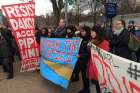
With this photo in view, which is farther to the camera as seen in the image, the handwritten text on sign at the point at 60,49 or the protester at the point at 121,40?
the handwritten text on sign at the point at 60,49

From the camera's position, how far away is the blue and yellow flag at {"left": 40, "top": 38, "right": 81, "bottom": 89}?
23.0 ft

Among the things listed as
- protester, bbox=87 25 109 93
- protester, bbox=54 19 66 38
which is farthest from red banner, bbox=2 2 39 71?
protester, bbox=87 25 109 93

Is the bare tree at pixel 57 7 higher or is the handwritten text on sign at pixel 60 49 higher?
the bare tree at pixel 57 7

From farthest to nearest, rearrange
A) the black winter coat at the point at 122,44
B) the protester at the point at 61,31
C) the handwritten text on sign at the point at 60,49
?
the protester at the point at 61,31 → the handwritten text on sign at the point at 60,49 → the black winter coat at the point at 122,44

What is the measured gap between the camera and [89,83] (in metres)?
7.01

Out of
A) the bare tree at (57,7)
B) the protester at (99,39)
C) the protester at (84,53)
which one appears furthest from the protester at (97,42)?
the bare tree at (57,7)

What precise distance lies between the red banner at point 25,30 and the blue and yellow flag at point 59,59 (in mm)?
640

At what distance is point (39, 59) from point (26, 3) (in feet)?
5.66

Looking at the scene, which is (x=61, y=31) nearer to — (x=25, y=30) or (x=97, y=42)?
(x=25, y=30)

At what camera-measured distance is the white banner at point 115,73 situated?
4312mm

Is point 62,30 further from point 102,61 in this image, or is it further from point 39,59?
point 102,61

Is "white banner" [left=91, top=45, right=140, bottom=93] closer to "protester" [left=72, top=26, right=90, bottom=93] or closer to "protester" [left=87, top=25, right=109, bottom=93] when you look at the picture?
"protester" [left=87, top=25, right=109, bottom=93]

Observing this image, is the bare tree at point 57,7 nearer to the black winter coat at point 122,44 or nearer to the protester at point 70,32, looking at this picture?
the protester at point 70,32

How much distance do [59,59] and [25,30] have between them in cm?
246
